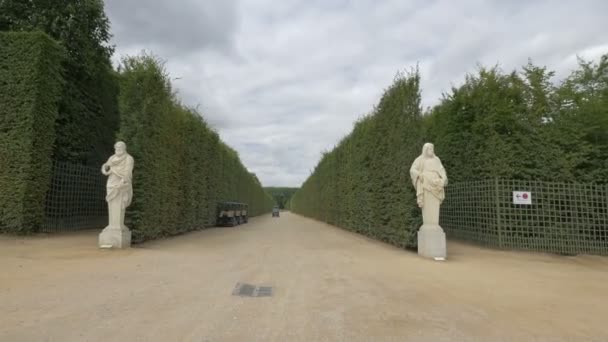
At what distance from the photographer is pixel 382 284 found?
5527 mm

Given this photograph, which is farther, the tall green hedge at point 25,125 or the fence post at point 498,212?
the fence post at point 498,212

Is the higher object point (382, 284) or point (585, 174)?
point (585, 174)

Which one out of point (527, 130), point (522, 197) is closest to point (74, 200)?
point (522, 197)

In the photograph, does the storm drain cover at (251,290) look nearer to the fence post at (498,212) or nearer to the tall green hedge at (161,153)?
the tall green hedge at (161,153)

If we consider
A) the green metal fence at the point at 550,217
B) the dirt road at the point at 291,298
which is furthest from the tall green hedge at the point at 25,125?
the green metal fence at the point at 550,217

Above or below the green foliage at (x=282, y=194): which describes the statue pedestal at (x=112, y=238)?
below

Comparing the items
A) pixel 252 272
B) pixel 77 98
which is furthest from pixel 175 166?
pixel 252 272

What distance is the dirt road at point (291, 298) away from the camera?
11.3ft

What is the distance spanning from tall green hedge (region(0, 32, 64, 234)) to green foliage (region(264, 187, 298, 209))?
91119mm

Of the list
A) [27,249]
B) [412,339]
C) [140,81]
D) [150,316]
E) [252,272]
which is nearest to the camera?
[412,339]

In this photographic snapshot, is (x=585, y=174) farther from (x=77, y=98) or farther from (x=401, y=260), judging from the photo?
(x=77, y=98)

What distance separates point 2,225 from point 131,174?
384cm

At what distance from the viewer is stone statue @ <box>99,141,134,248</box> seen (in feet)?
26.9

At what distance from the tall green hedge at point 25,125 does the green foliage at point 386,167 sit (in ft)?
31.3
